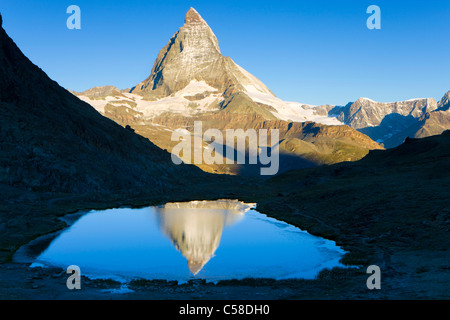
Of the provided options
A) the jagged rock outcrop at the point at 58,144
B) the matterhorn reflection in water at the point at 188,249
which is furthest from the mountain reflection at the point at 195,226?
the jagged rock outcrop at the point at 58,144

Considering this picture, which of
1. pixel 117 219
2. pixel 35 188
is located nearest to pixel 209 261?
pixel 117 219

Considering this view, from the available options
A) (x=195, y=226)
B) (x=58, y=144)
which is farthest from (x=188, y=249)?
(x=58, y=144)

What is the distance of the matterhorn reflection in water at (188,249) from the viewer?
124ft

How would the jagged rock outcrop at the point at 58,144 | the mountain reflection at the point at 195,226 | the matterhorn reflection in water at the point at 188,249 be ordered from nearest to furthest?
the matterhorn reflection in water at the point at 188,249
the mountain reflection at the point at 195,226
the jagged rock outcrop at the point at 58,144

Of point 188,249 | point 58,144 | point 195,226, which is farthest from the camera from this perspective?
point 58,144

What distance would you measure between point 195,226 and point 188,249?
68.4 feet

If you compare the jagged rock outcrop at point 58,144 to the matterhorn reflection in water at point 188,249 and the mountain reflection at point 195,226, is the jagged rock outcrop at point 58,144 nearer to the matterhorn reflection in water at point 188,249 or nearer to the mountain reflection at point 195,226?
the mountain reflection at point 195,226

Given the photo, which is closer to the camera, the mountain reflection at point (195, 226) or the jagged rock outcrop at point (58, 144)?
the mountain reflection at point (195, 226)

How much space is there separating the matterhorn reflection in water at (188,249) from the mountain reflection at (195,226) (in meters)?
0.12

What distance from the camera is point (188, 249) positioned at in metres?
48.9

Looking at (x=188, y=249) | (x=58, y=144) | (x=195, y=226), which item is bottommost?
(x=188, y=249)

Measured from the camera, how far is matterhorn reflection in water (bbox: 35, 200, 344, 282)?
37.9 metres

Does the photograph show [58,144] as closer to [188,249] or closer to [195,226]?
[195,226]

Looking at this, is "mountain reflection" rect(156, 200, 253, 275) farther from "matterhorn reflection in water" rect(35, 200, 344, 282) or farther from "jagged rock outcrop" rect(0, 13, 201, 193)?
"jagged rock outcrop" rect(0, 13, 201, 193)
